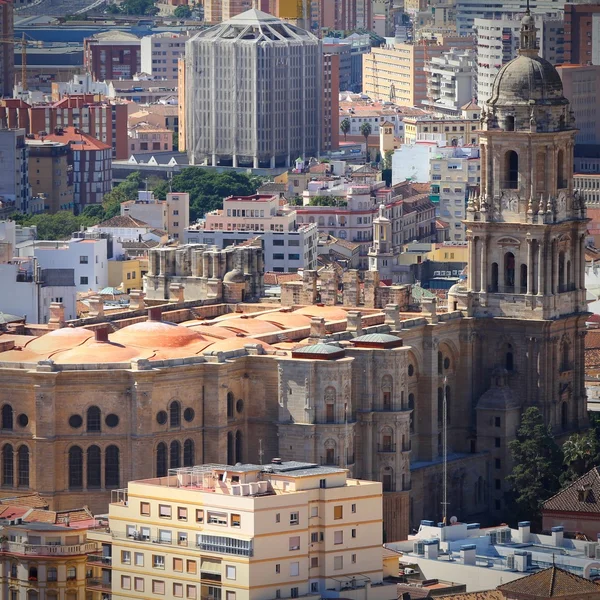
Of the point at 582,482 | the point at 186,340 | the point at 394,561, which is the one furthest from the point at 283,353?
the point at 394,561

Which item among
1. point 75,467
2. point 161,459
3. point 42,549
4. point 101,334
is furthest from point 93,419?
point 42,549

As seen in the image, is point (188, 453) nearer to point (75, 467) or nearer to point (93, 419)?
point (93, 419)

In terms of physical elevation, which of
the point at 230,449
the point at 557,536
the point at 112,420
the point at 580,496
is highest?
the point at 112,420

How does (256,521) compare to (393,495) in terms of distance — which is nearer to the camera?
(256,521)

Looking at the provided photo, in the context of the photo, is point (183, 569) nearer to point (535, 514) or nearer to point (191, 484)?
point (191, 484)

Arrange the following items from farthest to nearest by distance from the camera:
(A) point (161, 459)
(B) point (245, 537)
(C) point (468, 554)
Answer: (A) point (161, 459) → (C) point (468, 554) → (B) point (245, 537)

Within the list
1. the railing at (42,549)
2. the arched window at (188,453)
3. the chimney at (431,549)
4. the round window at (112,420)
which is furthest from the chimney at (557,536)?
the railing at (42,549)

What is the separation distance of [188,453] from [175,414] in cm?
209

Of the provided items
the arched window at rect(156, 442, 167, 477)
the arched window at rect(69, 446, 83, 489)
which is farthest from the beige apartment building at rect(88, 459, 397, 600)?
the arched window at rect(156, 442, 167, 477)

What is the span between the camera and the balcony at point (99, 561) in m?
160

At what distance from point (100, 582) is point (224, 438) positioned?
98.4ft

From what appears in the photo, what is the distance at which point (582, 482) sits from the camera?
7244 inches

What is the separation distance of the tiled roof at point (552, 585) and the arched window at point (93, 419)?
34.3m

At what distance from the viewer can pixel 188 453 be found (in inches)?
7407
